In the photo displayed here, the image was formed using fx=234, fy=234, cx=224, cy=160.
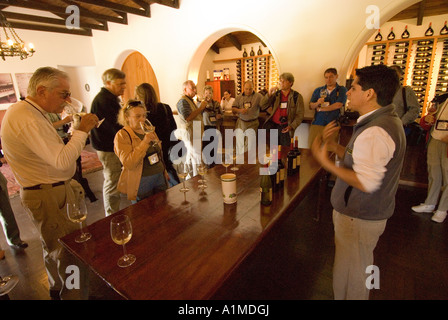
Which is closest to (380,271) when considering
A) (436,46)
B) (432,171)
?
(432,171)

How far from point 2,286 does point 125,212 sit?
0.62 meters

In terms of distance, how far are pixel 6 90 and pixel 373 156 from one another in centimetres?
883

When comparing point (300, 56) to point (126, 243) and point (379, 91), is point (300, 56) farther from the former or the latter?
point (126, 243)

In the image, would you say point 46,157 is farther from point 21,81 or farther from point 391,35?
point 391,35

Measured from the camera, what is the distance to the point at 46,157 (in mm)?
1348

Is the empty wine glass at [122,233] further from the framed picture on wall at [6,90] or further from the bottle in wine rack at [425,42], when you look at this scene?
the framed picture on wall at [6,90]

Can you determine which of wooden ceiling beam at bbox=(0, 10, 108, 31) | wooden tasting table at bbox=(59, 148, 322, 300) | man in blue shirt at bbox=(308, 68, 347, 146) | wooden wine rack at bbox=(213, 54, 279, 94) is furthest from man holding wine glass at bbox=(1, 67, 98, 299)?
wooden wine rack at bbox=(213, 54, 279, 94)

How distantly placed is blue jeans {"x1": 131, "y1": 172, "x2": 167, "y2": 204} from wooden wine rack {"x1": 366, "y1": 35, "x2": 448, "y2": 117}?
6.62 m

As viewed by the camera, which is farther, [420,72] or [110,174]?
[420,72]

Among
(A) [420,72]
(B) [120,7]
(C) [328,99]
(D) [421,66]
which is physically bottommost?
(C) [328,99]

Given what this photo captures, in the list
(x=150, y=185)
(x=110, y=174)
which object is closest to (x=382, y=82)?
(x=150, y=185)

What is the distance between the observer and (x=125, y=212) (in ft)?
4.88

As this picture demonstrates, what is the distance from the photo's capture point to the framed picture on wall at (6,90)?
6.40 meters

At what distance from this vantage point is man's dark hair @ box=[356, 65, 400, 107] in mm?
1212
